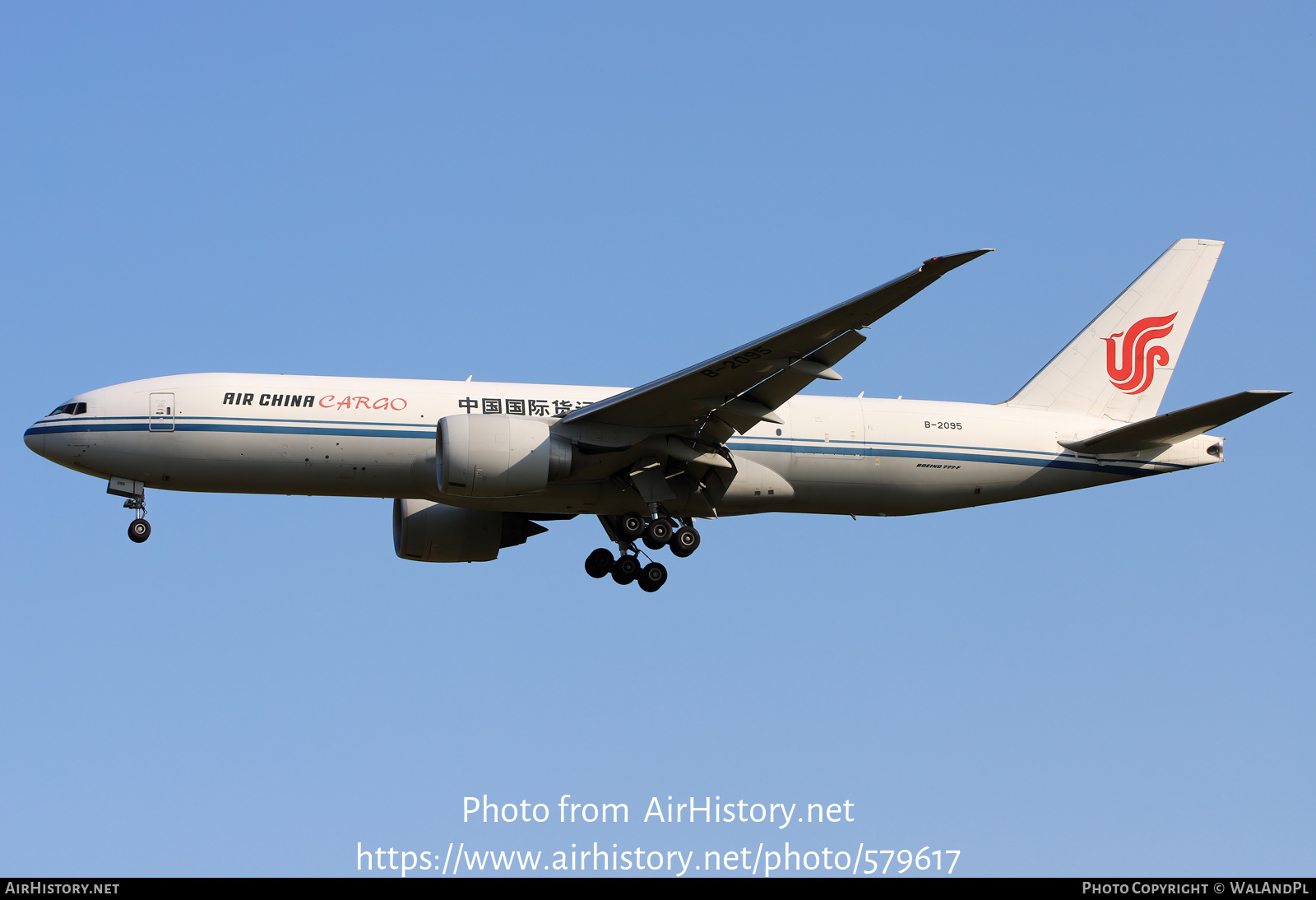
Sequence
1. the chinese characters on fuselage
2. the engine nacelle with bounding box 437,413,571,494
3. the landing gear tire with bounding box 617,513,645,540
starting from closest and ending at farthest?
the engine nacelle with bounding box 437,413,571,494 < the chinese characters on fuselage < the landing gear tire with bounding box 617,513,645,540

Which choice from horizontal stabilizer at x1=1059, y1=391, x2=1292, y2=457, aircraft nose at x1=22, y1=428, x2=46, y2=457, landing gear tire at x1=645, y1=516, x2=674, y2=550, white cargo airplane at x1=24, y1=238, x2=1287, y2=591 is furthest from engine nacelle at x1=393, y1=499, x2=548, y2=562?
horizontal stabilizer at x1=1059, y1=391, x2=1292, y2=457

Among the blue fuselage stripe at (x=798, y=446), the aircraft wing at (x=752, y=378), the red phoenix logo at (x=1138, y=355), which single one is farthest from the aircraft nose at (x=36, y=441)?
the red phoenix logo at (x=1138, y=355)

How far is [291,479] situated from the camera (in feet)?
92.3

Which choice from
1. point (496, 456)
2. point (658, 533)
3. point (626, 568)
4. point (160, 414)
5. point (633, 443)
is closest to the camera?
point (496, 456)

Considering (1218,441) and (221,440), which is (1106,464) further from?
(221,440)

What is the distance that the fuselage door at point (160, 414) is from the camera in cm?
2791

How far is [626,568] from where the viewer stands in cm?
3116

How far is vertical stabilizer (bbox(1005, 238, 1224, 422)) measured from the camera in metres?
33.1

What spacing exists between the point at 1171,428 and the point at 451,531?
52.8 ft

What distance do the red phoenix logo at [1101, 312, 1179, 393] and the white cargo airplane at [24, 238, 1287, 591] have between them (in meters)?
0.97

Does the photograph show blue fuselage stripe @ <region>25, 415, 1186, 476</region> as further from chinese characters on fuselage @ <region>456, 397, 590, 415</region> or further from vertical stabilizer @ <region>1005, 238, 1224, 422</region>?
vertical stabilizer @ <region>1005, 238, 1224, 422</region>

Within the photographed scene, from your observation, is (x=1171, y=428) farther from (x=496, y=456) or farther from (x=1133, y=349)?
(x=496, y=456)

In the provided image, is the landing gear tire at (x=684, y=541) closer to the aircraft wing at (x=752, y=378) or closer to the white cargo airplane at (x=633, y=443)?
the white cargo airplane at (x=633, y=443)

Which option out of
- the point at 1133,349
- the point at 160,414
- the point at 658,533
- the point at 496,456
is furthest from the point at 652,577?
the point at 1133,349
